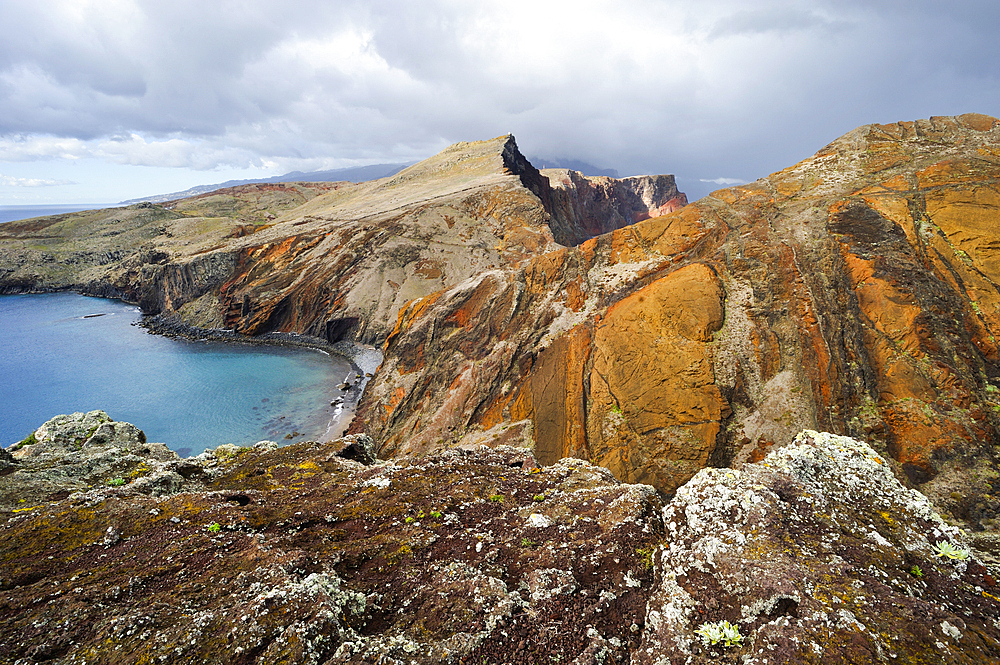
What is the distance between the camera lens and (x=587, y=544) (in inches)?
251

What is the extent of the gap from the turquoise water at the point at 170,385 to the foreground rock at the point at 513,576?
27.2 meters

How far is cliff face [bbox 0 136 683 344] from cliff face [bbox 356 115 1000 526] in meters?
14.3

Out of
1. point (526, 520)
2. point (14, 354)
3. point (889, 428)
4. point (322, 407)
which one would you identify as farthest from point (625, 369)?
point (14, 354)

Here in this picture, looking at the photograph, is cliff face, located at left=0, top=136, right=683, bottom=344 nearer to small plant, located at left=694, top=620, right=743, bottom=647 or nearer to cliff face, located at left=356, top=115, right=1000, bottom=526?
cliff face, located at left=356, top=115, right=1000, bottom=526

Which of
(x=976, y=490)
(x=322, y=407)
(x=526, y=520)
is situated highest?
(x=526, y=520)

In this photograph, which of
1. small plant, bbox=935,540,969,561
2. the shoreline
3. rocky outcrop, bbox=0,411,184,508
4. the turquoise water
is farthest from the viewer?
the shoreline

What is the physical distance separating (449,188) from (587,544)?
67.4 metres

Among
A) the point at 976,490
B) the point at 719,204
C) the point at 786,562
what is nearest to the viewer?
the point at 786,562

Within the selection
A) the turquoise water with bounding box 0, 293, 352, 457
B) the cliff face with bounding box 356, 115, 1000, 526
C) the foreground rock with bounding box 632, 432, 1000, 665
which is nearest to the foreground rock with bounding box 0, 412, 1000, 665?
the foreground rock with bounding box 632, 432, 1000, 665

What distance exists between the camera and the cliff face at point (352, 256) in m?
51.0

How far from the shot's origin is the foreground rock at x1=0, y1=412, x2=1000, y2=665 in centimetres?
428

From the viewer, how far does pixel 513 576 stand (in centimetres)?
589

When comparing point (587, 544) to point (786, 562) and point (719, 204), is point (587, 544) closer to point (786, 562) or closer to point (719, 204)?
point (786, 562)

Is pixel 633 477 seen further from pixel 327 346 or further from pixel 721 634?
pixel 327 346
